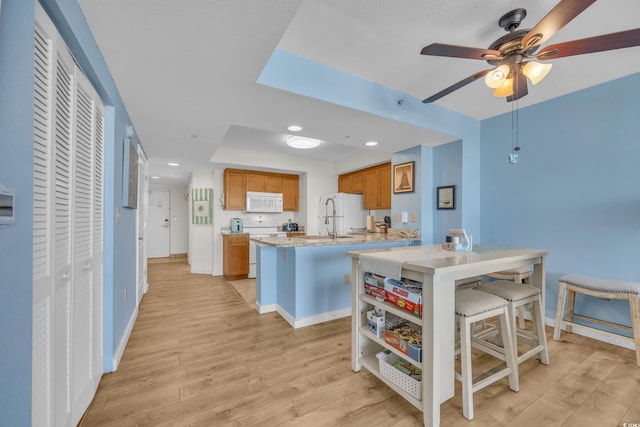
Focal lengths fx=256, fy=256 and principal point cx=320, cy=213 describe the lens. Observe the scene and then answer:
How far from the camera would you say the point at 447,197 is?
329 centimetres

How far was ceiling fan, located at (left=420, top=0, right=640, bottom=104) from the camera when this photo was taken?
3.90ft

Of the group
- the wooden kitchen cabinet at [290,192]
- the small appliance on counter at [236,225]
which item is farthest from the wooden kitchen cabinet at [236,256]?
the wooden kitchen cabinet at [290,192]

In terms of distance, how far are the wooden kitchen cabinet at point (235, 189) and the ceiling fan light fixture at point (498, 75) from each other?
4350mm

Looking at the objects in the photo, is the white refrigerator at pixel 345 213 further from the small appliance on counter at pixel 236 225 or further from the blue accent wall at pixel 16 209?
the blue accent wall at pixel 16 209

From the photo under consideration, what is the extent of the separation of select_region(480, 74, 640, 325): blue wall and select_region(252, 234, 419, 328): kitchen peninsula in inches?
60.2

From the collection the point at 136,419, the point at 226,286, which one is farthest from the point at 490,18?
the point at 226,286

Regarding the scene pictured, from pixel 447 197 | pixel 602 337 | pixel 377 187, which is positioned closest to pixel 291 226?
pixel 377 187

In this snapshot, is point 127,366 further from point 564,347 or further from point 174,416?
point 564,347

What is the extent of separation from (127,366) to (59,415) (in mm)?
929

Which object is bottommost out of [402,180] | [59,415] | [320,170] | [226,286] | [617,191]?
[226,286]

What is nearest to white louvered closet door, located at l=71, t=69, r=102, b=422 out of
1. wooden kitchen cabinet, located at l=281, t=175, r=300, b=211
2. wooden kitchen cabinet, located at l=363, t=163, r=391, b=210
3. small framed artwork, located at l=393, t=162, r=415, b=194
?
small framed artwork, located at l=393, t=162, r=415, b=194

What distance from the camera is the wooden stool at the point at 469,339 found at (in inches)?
57.8

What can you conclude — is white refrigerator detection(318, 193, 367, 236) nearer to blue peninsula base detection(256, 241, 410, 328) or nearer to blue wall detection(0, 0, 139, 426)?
blue peninsula base detection(256, 241, 410, 328)

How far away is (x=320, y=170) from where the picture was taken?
552cm
